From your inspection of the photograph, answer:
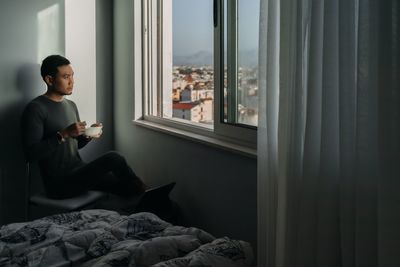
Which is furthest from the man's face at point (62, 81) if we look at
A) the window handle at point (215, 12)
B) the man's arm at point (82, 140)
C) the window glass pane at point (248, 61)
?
the window glass pane at point (248, 61)

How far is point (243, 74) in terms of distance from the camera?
5.64ft

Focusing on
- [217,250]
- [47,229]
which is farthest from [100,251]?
[217,250]

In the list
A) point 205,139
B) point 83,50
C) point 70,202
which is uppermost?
point 83,50

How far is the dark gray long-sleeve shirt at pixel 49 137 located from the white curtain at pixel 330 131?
142 centimetres

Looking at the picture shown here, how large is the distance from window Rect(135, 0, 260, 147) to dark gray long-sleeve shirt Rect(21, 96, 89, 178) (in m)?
0.53

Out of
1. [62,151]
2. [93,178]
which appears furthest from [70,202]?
[62,151]

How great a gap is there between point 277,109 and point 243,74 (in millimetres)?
592

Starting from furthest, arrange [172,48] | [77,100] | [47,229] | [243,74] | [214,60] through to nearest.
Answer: [77,100]
[172,48]
[214,60]
[243,74]
[47,229]

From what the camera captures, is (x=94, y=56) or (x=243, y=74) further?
(x=94, y=56)

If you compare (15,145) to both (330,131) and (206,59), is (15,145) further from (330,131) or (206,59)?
(330,131)

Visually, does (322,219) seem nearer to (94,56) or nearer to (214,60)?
(214,60)

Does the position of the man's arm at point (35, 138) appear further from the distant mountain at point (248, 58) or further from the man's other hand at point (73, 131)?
the distant mountain at point (248, 58)

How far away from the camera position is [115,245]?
1.30m

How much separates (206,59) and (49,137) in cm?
97
